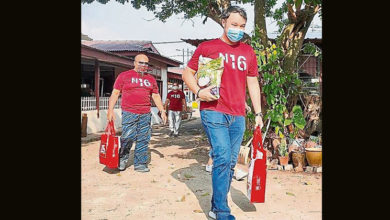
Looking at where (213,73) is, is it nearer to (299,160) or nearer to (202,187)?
(202,187)

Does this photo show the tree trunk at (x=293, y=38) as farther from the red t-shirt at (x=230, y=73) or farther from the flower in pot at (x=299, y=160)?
the red t-shirt at (x=230, y=73)

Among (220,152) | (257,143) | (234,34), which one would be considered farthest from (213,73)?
(257,143)

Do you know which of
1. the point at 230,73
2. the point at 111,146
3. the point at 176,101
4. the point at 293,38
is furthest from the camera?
the point at 176,101

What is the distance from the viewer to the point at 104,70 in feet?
44.9

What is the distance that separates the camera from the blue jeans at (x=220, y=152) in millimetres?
2672

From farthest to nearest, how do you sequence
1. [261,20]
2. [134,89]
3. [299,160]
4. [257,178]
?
1. [261,20]
2. [299,160]
3. [134,89]
4. [257,178]

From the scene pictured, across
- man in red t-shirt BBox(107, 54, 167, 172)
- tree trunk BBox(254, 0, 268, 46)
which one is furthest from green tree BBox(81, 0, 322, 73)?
man in red t-shirt BBox(107, 54, 167, 172)

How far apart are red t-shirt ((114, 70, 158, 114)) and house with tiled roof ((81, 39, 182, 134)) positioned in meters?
1.36

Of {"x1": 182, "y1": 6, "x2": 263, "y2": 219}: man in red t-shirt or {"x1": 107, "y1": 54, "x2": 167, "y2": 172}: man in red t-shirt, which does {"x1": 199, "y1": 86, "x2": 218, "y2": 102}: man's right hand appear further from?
{"x1": 107, "y1": 54, "x2": 167, "y2": 172}: man in red t-shirt

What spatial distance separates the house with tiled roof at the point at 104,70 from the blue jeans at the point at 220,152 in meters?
3.77

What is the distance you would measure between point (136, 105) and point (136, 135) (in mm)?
489

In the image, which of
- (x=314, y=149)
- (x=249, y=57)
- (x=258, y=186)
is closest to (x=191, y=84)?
(x=249, y=57)

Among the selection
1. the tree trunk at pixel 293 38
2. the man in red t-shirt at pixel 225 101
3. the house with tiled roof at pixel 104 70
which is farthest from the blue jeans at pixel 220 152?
the house with tiled roof at pixel 104 70

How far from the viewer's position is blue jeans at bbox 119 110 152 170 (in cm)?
495
